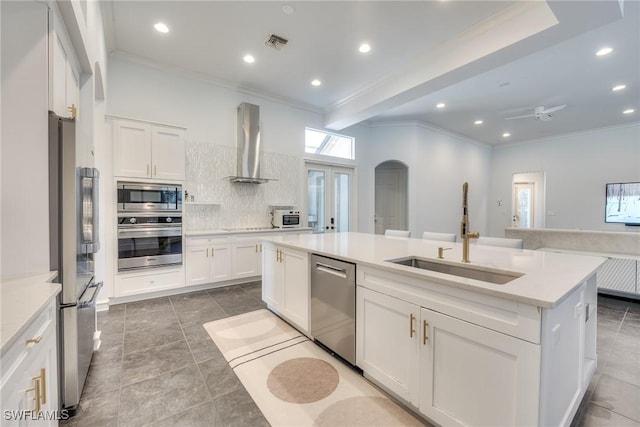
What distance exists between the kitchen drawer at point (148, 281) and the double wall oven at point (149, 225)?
0.11m

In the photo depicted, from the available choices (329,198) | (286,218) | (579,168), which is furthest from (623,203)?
(286,218)

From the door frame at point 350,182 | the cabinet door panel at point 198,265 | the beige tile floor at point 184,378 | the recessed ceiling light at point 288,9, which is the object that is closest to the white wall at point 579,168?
the beige tile floor at point 184,378

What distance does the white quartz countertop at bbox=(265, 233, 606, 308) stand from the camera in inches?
47.6

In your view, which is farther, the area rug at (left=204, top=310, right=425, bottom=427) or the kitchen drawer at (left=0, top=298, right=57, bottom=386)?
the area rug at (left=204, top=310, right=425, bottom=427)

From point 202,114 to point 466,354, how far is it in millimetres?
4635

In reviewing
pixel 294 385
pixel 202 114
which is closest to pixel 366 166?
pixel 202 114

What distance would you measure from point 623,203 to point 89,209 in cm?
1005

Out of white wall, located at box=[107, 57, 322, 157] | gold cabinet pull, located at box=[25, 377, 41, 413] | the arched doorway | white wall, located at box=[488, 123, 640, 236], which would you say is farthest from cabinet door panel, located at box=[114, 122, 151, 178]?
white wall, located at box=[488, 123, 640, 236]

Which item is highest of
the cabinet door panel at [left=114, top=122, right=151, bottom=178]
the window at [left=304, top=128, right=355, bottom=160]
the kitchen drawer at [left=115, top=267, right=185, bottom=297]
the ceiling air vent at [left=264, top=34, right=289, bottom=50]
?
the ceiling air vent at [left=264, top=34, right=289, bottom=50]

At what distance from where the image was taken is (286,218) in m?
4.98

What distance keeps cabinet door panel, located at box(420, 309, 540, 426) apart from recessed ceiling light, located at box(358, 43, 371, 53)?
131 inches

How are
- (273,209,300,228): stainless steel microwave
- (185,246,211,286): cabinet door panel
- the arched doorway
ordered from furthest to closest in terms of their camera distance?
the arched doorway → (273,209,300,228): stainless steel microwave → (185,246,211,286): cabinet door panel

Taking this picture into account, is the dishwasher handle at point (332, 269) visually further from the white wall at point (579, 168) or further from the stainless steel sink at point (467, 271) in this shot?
the white wall at point (579, 168)

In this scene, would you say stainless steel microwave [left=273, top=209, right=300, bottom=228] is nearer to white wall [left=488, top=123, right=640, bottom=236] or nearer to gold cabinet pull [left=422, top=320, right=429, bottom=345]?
gold cabinet pull [left=422, top=320, right=429, bottom=345]
